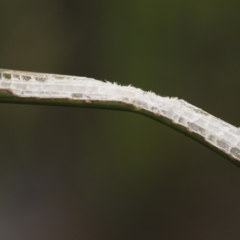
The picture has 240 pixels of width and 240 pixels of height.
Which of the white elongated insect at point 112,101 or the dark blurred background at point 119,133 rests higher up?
the dark blurred background at point 119,133

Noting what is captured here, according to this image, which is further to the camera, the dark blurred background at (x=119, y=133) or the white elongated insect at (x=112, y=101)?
the dark blurred background at (x=119, y=133)

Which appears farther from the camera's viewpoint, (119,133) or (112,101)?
(119,133)

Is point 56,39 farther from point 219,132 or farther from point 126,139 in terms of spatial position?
point 219,132

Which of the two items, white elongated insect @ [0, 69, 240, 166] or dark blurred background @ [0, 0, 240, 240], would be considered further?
dark blurred background @ [0, 0, 240, 240]

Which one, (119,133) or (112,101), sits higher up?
(119,133)
